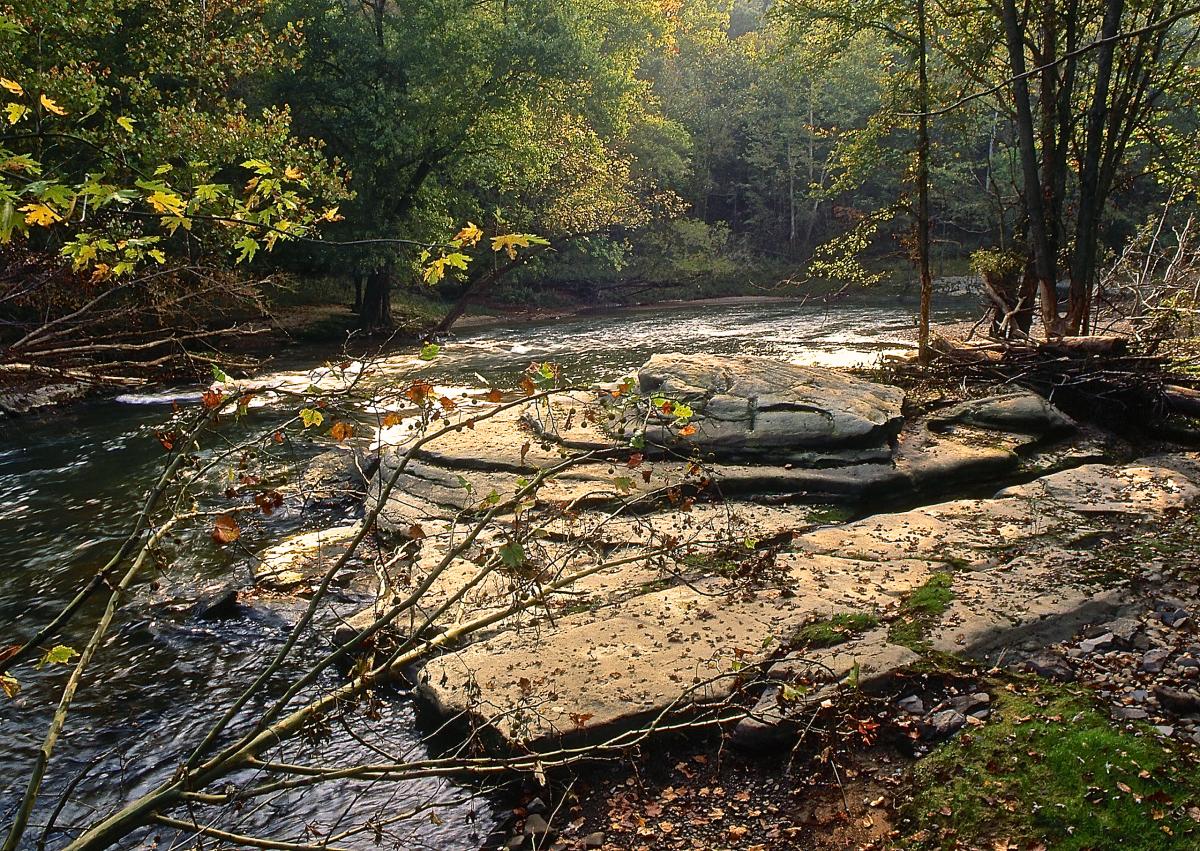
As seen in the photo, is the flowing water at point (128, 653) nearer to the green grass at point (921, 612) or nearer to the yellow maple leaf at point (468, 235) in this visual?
the yellow maple leaf at point (468, 235)

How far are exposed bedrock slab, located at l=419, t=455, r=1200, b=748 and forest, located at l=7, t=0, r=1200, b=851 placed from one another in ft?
0.12

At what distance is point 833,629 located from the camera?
5.58 m

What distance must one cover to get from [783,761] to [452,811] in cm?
185

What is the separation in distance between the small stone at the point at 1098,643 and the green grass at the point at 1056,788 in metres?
0.69

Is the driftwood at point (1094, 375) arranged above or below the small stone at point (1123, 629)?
above

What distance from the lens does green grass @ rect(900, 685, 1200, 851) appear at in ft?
12.1

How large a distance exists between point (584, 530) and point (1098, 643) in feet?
13.1

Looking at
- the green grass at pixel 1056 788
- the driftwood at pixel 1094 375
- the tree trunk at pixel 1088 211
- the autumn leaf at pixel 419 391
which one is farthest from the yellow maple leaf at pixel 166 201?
the tree trunk at pixel 1088 211

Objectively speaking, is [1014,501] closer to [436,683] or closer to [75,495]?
[436,683]

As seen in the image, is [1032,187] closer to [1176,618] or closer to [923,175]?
[923,175]

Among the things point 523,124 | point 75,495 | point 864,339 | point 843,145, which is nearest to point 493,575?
point 75,495

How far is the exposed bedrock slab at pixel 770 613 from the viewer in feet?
16.5

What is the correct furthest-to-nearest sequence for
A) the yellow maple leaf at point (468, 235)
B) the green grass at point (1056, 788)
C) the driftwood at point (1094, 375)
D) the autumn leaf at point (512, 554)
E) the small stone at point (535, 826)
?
the driftwood at point (1094, 375), the small stone at point (535, 826), the green grass at point (1056, 788), the yellow maple leaf at point (468, 235), the autumn leaf at point (512, 554)

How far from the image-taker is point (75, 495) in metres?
10.9
